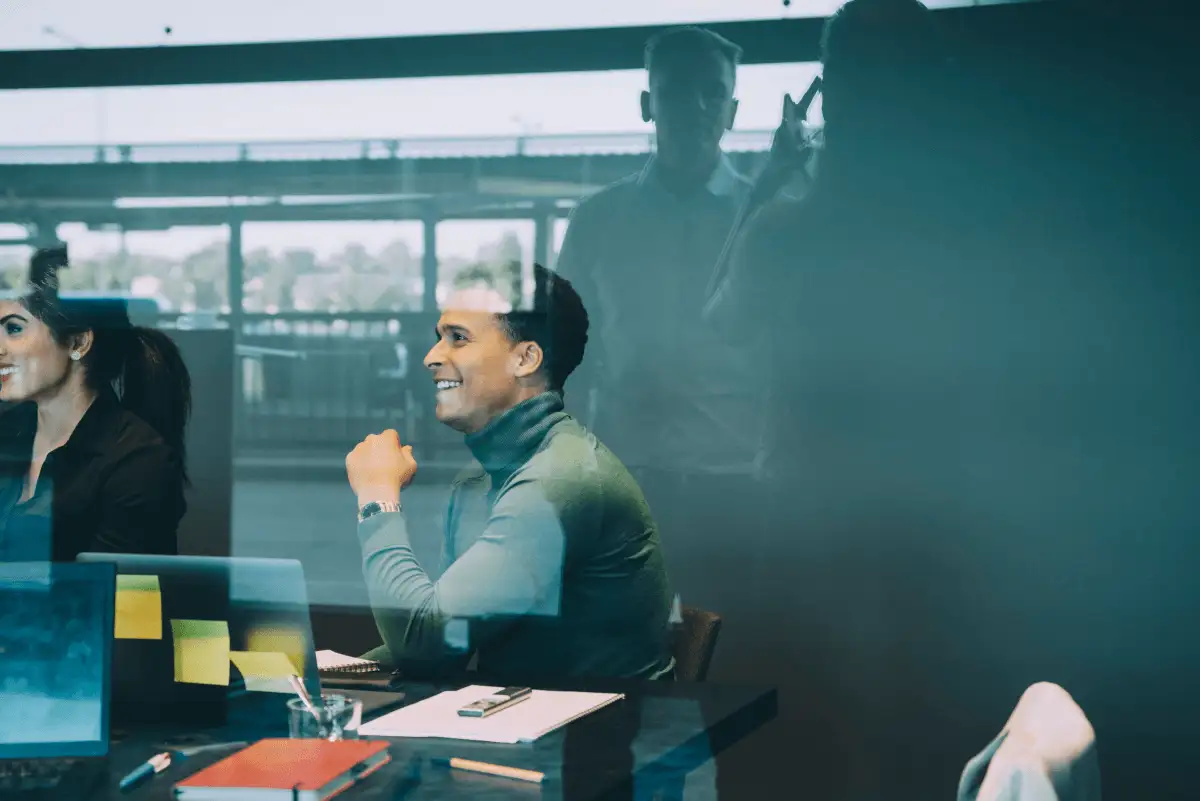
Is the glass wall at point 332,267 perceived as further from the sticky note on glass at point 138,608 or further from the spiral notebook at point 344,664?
the sticky note on glass at point 138,608

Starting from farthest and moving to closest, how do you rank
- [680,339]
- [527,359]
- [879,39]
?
1. [680,339]
2. [879,39]
3. [527,359]

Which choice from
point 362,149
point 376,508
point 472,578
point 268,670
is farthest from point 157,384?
point 268,670

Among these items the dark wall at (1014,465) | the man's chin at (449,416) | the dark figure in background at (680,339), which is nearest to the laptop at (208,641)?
the man's chin at (449,416)

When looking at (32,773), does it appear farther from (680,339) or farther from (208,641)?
(680,339)

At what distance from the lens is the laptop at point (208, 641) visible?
1.83 meters

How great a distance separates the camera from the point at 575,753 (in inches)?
66.4

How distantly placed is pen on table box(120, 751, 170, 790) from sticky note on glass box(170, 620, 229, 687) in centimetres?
19

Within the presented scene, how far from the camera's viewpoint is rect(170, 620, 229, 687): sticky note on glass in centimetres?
184

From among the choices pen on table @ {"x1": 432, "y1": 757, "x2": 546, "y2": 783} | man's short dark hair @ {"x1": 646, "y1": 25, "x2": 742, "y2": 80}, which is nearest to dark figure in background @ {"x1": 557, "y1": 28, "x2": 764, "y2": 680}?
man's short dark hair @ {"x1": 646, "y1": 25, "x2": 742, "y2": 80}

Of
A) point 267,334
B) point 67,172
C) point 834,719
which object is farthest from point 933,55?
point 67,172

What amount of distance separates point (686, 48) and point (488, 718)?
2.34 m

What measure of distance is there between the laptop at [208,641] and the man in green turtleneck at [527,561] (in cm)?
43

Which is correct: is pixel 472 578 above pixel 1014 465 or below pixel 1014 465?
below

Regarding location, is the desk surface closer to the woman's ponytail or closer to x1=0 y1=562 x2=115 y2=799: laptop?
x1=0 y1=562 x2=115 y2=799: laptop
